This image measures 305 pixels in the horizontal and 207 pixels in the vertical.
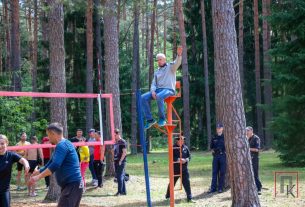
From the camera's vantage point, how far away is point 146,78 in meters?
45.4

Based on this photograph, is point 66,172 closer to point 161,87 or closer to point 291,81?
point 161,87

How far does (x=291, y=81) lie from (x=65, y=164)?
16742mm

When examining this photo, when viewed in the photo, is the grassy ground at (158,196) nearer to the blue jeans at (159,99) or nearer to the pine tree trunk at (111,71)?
the pine tree trunk at (111,71)

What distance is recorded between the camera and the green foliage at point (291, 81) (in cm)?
2228

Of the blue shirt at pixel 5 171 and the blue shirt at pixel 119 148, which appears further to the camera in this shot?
the blue shirt at pixel 119 148

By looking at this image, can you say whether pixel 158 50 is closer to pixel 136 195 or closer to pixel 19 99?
pixel 19 99

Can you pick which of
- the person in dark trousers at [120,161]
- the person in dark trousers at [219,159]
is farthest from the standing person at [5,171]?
the person in dark trousers at [219,159]

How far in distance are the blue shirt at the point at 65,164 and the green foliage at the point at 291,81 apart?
16.3 meters

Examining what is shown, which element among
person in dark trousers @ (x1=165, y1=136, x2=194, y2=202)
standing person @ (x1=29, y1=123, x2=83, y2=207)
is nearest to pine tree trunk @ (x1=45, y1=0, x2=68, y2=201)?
person in dark trousers @ (x1=165, y1=136, x2=194, y2=202)

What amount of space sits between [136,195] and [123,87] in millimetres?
26283

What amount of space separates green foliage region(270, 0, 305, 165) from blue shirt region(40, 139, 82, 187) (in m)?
16.3

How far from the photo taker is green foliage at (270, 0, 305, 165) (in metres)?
22.3

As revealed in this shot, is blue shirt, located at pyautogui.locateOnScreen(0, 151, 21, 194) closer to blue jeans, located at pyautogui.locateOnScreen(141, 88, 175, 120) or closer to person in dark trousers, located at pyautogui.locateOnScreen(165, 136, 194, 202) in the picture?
blue jeans, located at pyautogui.locateOnScreen(141, 88, 175, 120)

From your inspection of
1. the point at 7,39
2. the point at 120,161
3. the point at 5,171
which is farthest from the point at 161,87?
the point at 7,39
